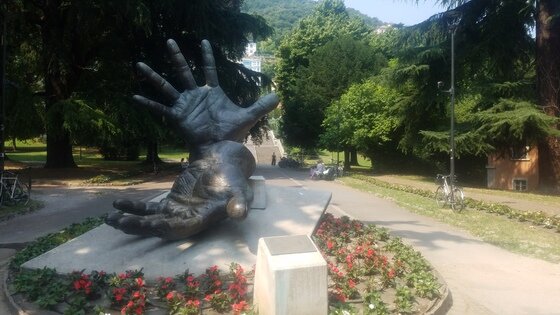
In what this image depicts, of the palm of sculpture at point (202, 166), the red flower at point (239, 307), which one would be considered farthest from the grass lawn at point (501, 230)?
the red flower at point (239, 307)

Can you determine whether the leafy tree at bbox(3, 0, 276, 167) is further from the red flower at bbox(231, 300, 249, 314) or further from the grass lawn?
the red flower at bbox(231, 300, 249, 314)

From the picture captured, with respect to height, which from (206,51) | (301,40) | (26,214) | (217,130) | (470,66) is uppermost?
(301,40)

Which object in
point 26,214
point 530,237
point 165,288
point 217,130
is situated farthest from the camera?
point 26,214

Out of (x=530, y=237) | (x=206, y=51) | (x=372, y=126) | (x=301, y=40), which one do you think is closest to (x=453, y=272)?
(x=530, y=237)

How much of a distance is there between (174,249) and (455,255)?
201 inches

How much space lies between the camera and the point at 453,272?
873 centimetres

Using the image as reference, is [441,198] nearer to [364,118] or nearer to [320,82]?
[364,118]

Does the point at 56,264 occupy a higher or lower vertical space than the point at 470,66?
lower

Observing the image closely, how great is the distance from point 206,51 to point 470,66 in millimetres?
20940

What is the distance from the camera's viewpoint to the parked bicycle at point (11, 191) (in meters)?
16.7

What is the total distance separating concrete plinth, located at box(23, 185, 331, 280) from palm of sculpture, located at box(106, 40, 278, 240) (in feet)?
1.43

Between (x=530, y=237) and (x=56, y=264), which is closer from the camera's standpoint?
(x=56, y=264)

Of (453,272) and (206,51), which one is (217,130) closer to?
(206,51)

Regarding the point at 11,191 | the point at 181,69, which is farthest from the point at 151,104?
the point at 11,191
